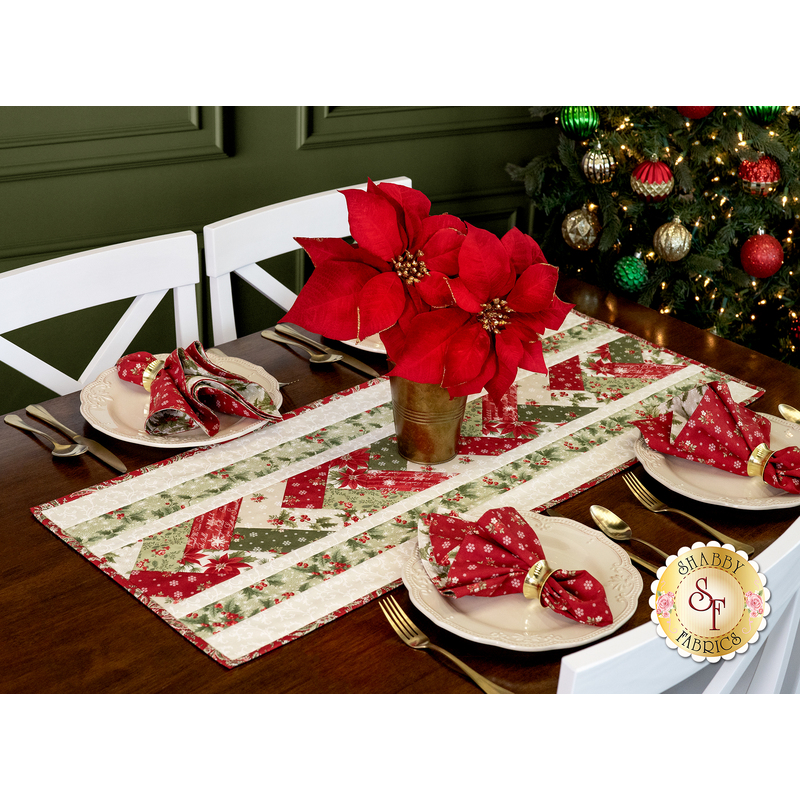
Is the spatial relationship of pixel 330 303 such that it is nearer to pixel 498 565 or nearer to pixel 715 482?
pixel 498 565

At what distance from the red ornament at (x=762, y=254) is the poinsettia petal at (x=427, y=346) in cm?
162

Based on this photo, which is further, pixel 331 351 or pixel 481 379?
pixel 331 351

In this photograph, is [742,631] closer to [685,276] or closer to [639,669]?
[639,669]

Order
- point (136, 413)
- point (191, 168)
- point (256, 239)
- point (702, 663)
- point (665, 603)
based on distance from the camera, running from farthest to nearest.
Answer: point (191, 168)
point (256, 239)
point (136, 413)
point (665, 603)
point (702, 663)

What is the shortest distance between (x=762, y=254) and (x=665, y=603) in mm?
1777

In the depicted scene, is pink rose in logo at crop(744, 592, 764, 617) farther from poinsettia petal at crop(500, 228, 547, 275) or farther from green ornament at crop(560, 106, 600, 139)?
green ornament at crop(560, 106, 600, 139)

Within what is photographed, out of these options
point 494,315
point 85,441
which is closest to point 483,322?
point 494,315

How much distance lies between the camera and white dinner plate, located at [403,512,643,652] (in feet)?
3.00

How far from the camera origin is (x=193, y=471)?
1.23 m

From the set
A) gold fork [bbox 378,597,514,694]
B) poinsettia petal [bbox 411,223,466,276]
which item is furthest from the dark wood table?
poinsettia petal [bbox 411,223,466,276]

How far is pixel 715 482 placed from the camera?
120 centimetres

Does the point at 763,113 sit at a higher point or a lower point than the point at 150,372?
higher

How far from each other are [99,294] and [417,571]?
0.90 m

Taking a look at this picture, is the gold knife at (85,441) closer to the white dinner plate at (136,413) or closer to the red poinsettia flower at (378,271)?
the white dinner plate at (136,413)
